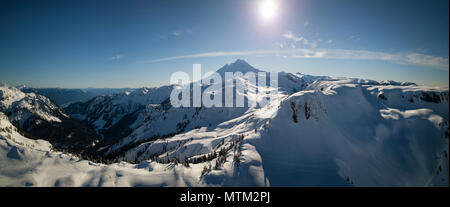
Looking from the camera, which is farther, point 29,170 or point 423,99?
point 423,99

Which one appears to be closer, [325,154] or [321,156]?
[321,156]

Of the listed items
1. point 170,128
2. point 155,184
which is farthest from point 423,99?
point 170,128

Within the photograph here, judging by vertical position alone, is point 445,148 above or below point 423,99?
below

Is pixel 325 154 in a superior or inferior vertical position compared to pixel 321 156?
superior

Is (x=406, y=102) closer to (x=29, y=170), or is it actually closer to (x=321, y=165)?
(x=321, y=165)
